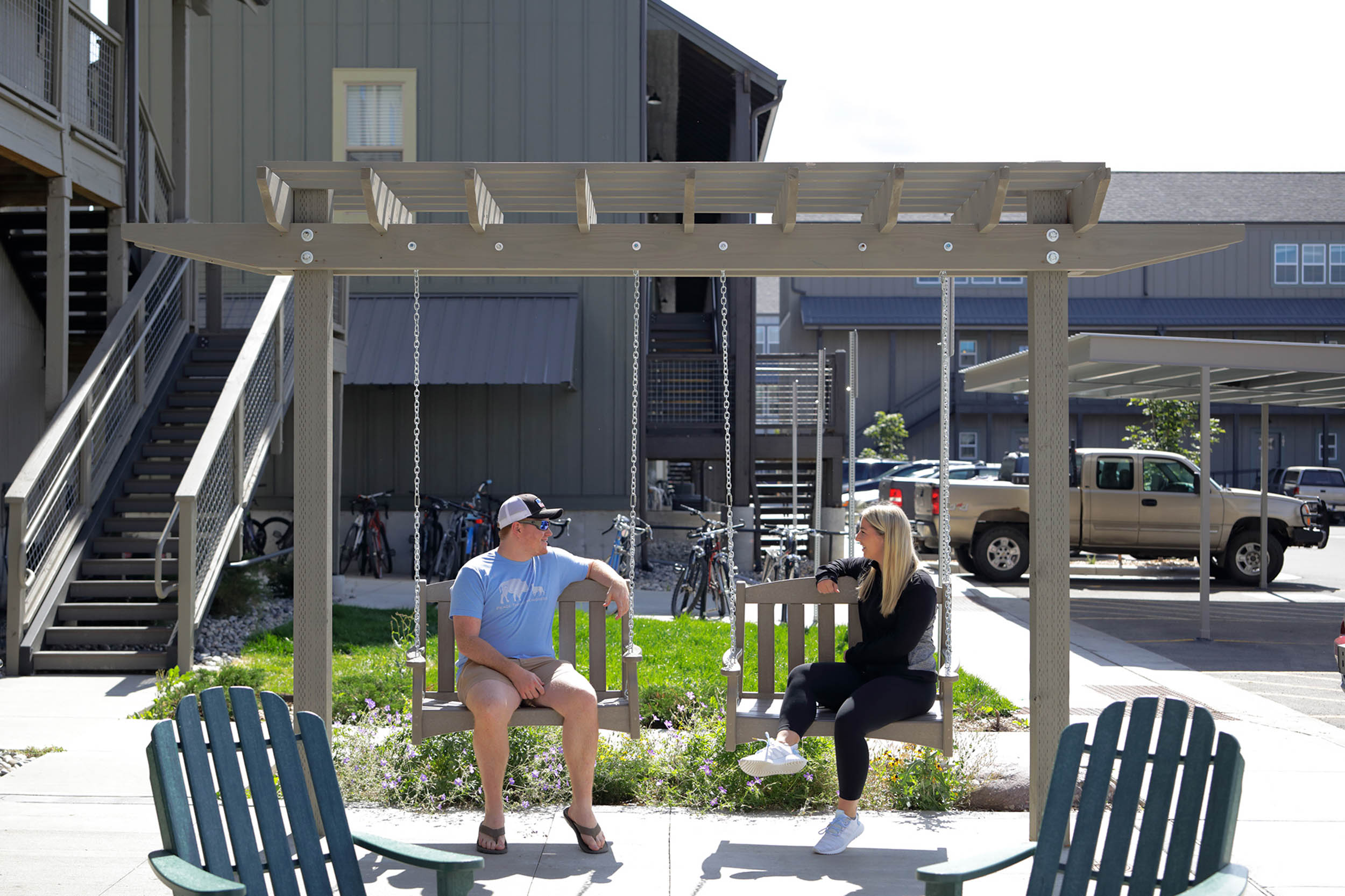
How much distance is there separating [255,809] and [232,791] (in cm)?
14

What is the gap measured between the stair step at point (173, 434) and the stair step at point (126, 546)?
→ 1406mm

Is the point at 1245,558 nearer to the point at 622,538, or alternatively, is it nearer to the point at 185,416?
the point at 622,538

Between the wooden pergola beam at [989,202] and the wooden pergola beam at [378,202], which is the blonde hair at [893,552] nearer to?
the wooden pergola beam at [989,202]

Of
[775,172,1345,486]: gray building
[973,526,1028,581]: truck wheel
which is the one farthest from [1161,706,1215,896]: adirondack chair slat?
[775,172,1345,486]: gray building

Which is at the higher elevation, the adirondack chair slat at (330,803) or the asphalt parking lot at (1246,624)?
the adirondack chair slat at (330,803)

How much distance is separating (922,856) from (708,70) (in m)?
14.3

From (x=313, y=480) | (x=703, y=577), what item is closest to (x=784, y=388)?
(x=703, y=577)

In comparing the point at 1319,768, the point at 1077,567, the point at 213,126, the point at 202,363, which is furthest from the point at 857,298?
the point at 1319,768

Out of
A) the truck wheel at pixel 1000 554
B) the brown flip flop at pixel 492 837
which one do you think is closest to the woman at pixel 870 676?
the brown flip flop at pixel 492 837

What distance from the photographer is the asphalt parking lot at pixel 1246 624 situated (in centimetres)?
872

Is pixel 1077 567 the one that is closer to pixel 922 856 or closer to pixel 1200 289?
pixel 922 856

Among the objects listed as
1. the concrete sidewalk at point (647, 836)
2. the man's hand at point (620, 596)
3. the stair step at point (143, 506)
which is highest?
the stair step at point (143, 506)

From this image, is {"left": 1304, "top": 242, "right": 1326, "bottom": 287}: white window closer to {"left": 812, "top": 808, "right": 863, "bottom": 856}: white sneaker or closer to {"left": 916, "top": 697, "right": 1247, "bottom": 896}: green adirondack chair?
{"left": 812, "top": 808, "right": 863, "bottom": 856}: white sneaker

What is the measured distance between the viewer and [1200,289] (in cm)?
3659
